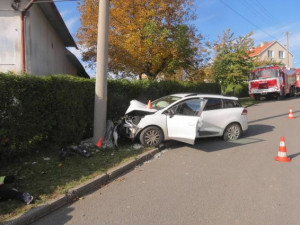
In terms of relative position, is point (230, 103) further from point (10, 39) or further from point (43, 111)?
point (10, 39)

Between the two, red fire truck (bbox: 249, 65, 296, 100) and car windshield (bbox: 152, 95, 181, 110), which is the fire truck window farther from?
car windshield (bbox: 152, 95, 181, 110)

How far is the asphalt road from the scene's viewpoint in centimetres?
408

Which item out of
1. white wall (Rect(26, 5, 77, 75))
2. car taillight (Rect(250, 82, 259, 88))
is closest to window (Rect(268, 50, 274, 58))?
car taillight (Rect(250, 82, 259, 88))

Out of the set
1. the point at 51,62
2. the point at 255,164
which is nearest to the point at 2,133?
the point at 255,164

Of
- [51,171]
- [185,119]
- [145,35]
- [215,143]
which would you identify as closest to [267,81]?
[145,35]

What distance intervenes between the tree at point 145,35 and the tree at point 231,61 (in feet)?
21.3

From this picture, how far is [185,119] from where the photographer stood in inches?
314

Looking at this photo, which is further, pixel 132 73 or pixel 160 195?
pixel 132 73

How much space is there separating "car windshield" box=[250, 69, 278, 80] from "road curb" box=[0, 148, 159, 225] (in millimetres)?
20666

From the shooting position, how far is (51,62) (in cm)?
1591

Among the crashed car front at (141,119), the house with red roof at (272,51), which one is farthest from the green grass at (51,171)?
the house with red roof at (272,51)

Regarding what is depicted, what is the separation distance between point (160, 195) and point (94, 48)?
1767cm

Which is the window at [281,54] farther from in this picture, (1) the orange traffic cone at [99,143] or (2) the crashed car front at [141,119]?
(1) the orange traffic cone at [99,143]

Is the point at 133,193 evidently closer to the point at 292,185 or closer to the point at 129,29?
the point at 292,185
